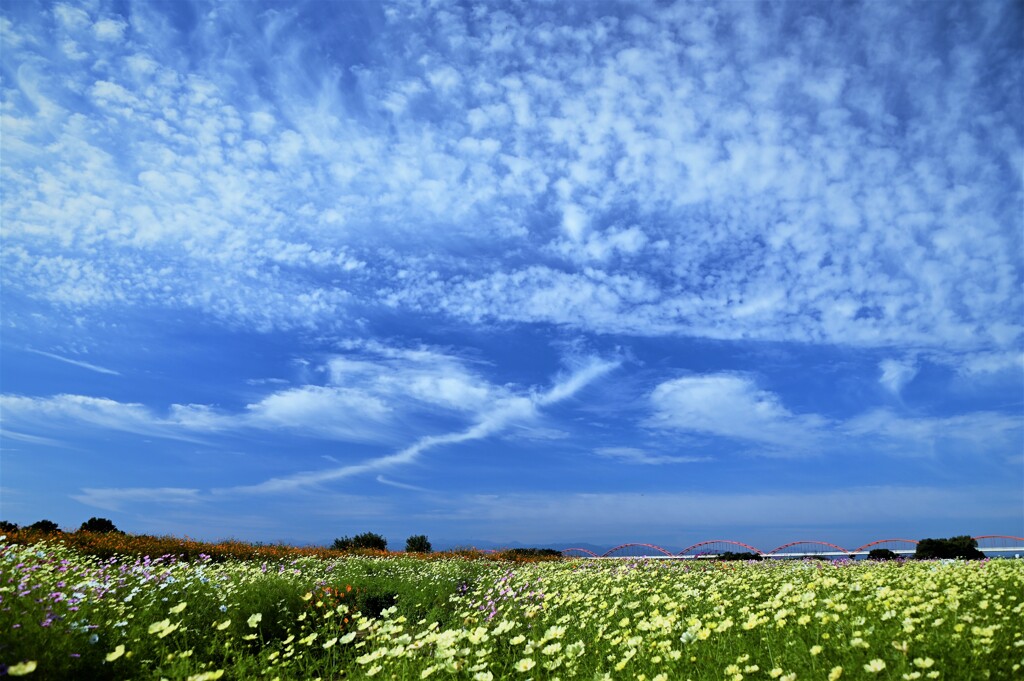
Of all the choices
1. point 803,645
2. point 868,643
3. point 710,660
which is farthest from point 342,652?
point 868,643

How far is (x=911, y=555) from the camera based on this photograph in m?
23.1

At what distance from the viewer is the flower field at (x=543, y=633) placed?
14.9ft

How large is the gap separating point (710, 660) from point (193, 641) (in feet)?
17.6

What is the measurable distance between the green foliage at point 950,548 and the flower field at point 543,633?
1544cm

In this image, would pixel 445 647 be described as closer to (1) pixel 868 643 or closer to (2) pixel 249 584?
(1) pixel 868 643

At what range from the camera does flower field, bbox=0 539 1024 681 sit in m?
4.54

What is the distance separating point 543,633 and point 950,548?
2187 cm

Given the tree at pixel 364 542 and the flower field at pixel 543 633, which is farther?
the tree at pixel 364 542

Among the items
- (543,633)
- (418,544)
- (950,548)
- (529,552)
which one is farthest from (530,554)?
(543,633)

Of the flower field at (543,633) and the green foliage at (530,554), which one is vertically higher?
the flower field at (543,633)

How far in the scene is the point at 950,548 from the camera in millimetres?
21938

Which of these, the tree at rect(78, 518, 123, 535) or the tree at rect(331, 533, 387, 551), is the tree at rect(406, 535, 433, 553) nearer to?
the tree at rect(331, 533, 387, 551)

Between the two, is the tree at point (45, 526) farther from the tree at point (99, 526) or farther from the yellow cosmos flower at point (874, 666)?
the yellow cosmos flower at point (874, 666)

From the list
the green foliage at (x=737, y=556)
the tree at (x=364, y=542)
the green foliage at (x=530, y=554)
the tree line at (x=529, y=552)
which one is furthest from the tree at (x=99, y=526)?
the green foliage at (x=737, y=556)
